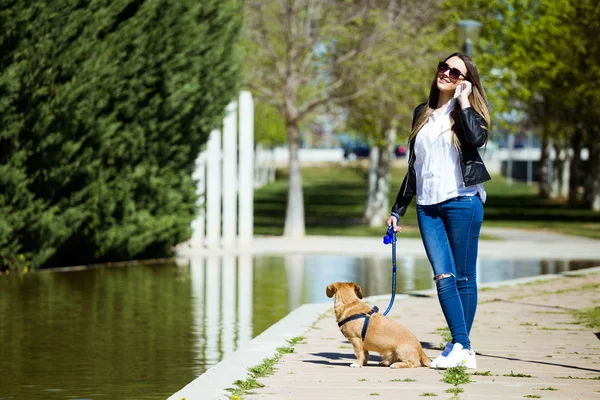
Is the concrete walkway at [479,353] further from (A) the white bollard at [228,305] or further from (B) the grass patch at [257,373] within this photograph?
(A) the white bollard at [228,305]

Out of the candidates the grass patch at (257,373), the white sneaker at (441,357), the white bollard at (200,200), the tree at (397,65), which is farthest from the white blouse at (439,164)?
the tree at (397,65)

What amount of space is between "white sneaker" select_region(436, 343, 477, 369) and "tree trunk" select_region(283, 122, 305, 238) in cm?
1808

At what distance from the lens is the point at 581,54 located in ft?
Result: 120

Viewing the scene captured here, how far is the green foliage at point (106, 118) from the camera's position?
15.3 m

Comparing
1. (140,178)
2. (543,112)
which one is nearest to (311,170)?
(543,112)

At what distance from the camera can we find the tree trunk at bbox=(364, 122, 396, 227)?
108ft

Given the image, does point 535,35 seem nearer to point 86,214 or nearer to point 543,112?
point 543,112

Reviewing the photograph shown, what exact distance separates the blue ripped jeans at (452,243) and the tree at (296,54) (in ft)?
56.1

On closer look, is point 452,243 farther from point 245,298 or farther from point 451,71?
point 245,298

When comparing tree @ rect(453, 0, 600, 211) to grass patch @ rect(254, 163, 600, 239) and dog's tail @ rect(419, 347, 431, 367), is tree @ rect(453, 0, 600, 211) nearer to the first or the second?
grass patch @ rect(254, 163, 600, 239)

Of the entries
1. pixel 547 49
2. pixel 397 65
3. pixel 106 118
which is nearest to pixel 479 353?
pixel 106 118

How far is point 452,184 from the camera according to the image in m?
7.80

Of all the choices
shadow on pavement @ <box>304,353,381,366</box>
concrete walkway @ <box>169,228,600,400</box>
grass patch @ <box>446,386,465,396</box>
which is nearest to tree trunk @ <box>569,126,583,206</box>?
concrete walkway @ <box>169,228,600,400</box>

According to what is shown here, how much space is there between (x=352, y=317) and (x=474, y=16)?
29.6m
